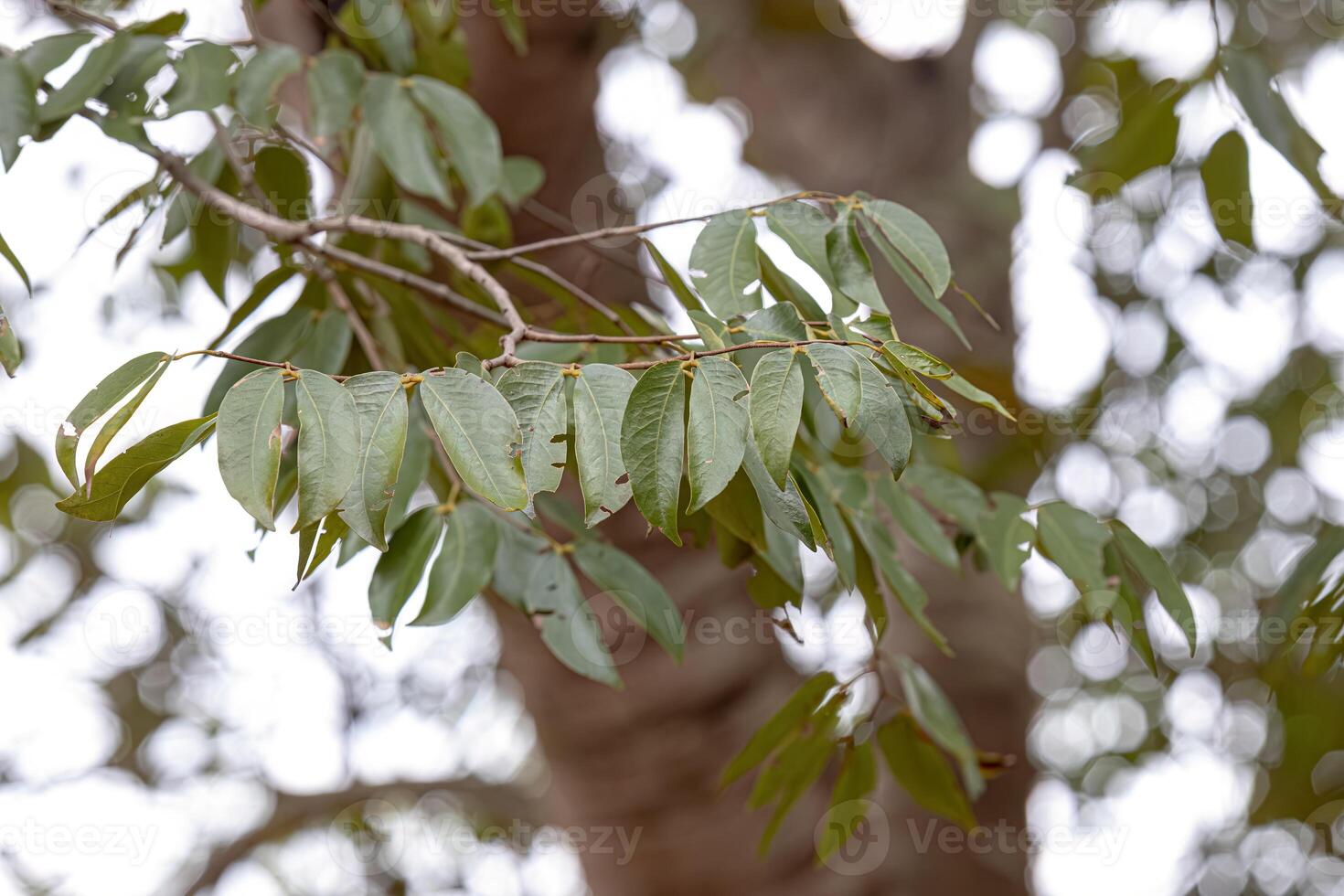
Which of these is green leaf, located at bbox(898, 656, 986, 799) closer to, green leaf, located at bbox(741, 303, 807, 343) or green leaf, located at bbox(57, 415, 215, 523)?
green leaf, located at bbox(741, 303, 807, 343)

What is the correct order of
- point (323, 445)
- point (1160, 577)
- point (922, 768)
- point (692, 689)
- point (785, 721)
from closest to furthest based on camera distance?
point (323, 445) → point (1160, 577) → point (785, 721) → point (922, 768) → point (692, 689)

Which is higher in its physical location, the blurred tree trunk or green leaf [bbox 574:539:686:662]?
green leaf [bbox 574:539:686:662]

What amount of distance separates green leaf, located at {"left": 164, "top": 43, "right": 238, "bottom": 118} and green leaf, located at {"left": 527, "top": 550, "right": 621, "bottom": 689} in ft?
1.66

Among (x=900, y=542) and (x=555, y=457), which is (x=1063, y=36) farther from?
(x=555, y=457)

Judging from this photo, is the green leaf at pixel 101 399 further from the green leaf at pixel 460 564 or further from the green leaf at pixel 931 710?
the green leaf at pixel 931 710

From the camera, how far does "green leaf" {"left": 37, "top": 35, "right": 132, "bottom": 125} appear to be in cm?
93

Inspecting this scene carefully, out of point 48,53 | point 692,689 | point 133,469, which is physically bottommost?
point 692,689

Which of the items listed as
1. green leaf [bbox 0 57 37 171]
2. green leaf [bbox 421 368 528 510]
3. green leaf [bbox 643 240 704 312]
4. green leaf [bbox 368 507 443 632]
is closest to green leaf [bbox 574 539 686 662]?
green leaf [bbox 368 507 443 632]

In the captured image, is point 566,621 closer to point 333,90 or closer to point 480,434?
point 480,434

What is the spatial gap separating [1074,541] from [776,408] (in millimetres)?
468

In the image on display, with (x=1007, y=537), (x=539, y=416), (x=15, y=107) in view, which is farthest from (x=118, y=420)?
(x=1007, y=537)

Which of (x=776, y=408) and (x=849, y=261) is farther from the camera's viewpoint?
(x=849, y=261)

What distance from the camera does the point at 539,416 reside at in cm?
63

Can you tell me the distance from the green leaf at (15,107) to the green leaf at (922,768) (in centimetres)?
96
